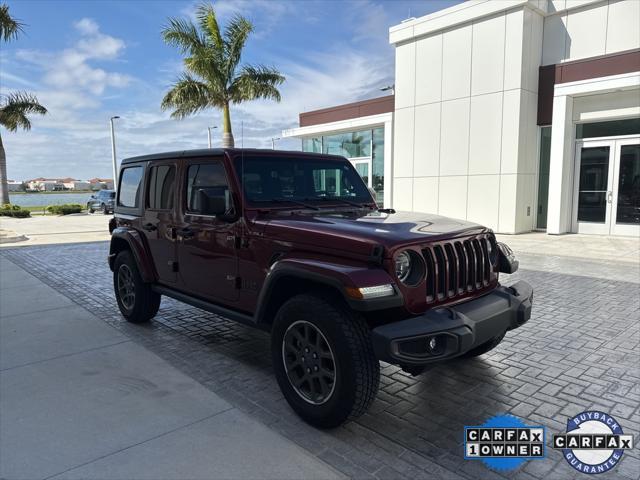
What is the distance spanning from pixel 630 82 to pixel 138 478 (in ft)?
46.4

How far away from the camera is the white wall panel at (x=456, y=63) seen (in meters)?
14.2

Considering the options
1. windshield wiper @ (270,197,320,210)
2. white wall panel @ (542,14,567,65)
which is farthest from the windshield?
white wall panel @ (542,14,567,65)

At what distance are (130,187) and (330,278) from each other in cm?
364

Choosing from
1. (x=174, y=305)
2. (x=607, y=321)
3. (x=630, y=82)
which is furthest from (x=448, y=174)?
(x=174, y=305)

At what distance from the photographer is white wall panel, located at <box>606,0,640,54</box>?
12258 mm

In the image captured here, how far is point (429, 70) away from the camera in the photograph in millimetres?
15219

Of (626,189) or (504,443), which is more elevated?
(626,189)

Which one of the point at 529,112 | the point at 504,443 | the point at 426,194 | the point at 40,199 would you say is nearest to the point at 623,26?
the point at 529,112

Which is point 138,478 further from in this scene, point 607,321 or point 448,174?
point 448,174

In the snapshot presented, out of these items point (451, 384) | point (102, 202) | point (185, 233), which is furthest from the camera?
point (102, 202)

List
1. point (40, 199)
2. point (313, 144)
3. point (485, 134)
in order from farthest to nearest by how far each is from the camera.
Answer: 1. point (40, 199)
2. point (313, 144)
3. point (485, 134)

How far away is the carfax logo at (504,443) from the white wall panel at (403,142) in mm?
13718

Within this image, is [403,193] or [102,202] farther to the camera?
[102,202]

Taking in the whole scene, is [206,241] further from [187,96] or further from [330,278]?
[187,96]
